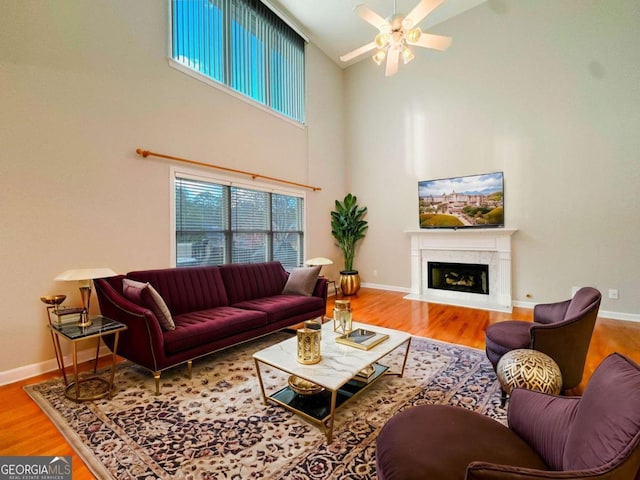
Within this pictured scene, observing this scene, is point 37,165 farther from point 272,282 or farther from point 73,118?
point 272,282

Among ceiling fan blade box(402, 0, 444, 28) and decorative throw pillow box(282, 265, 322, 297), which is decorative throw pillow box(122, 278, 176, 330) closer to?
decorative throw pillow box(282, 265, 322, 297)

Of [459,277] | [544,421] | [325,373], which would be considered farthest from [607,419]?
[459,277]

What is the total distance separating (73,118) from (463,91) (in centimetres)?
587

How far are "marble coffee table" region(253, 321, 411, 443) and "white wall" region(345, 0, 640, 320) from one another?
388cm

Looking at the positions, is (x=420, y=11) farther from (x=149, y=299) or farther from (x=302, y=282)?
(x=149, y=299)

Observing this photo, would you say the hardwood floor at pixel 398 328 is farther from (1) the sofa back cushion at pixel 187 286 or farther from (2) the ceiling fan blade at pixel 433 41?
(2) the ceiling fan blade at pixel 433 41

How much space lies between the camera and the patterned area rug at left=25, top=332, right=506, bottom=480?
1.63 meters

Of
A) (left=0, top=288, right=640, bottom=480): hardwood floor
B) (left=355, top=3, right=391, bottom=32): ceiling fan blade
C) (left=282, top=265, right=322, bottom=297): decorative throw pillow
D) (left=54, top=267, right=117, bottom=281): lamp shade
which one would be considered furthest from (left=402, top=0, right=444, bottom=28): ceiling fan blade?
(left=54, top=267, right=117, bottom=281): lamp shade

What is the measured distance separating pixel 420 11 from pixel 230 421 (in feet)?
12.5

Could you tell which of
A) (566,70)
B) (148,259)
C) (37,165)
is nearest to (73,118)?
(37,165)

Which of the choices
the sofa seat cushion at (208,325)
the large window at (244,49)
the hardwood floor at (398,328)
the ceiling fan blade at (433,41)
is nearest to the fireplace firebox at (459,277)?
the hardwood floor at (398,328)

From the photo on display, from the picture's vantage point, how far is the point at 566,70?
14.9 ft

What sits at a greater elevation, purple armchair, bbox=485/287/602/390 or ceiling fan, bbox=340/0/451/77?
ceiling fan, bbox=340/0/451/77

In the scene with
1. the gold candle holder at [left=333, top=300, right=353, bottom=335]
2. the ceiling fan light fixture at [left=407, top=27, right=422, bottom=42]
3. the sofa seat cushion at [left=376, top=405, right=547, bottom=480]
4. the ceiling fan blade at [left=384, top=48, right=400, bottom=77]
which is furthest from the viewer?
the ceiling fan blade at [left=384, top=48, right=400, bottom=77]
